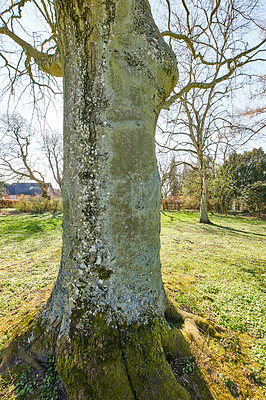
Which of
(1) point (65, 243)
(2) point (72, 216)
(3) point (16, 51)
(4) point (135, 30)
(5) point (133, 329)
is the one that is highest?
(3) point (16, 51)

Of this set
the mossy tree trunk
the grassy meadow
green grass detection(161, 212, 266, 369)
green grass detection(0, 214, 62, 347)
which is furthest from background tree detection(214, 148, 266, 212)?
the mossy tree trunk

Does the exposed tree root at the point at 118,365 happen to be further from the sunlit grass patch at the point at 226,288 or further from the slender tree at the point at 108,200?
the sunlit grass patch at the point at 226,288

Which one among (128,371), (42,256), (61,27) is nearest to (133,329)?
(128,371)

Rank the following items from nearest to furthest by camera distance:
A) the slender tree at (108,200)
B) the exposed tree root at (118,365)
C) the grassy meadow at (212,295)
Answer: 1. the exposed tree root at (118,365)
2. the slender tree at (108,200)
3. the grassy meadow at (212,295)

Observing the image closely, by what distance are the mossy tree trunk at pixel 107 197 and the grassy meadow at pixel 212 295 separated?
635 millimetres

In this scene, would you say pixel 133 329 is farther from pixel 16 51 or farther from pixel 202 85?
pixel 16 51

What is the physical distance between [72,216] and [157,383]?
4.75 ft

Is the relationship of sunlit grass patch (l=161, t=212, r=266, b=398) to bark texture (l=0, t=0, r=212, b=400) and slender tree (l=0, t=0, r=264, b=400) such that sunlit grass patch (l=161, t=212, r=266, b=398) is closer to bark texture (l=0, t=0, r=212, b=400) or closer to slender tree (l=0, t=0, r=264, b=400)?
slender tree (l=0, t=0, r=264, b=400)

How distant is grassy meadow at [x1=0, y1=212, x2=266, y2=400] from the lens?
1.73 metres

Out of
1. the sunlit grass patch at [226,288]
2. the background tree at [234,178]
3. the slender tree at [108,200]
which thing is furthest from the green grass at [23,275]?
the background tree at [234,178]

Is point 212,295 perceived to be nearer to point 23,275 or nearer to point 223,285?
point 223,285

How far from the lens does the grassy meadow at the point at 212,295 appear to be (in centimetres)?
173

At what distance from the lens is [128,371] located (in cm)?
140

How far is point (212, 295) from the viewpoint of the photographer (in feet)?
10.5
